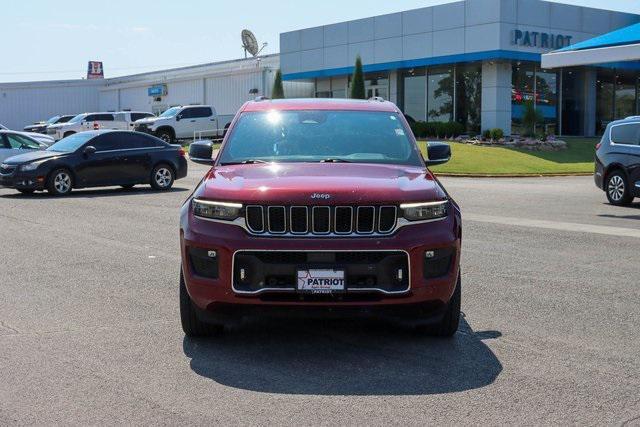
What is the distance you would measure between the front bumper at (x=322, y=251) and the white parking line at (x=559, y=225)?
25.0 ft

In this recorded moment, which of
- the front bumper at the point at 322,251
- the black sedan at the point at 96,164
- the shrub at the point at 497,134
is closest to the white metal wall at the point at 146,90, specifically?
the shrub at the point at 497,134

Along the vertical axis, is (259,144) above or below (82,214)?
above

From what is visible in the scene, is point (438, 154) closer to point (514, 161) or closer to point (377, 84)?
point (514, 161)

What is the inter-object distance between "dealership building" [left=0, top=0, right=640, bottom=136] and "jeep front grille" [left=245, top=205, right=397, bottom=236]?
104ft

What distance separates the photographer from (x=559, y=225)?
44.8 feet

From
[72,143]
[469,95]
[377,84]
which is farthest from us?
[377,84]

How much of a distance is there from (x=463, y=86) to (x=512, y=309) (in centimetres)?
3482

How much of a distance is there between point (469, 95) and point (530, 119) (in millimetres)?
3856

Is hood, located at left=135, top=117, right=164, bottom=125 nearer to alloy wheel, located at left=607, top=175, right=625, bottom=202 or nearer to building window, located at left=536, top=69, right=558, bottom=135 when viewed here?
building window, located at left=536, top=69, right=558, bottom=135

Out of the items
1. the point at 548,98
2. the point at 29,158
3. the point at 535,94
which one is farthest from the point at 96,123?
Answer: the point at 29,158

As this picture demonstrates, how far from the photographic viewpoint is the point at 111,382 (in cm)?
515

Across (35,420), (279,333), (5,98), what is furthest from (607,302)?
(5,98)

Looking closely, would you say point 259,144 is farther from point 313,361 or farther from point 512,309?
point 512,309

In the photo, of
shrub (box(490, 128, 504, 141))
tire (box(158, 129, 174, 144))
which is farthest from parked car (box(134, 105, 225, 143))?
shrub (box(490, 128, 504, 141))
